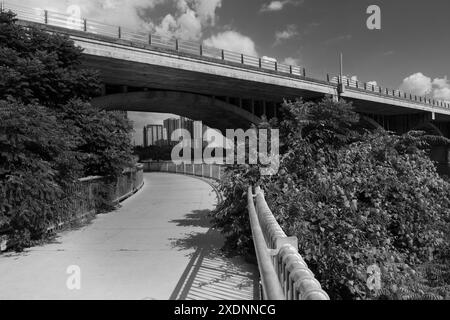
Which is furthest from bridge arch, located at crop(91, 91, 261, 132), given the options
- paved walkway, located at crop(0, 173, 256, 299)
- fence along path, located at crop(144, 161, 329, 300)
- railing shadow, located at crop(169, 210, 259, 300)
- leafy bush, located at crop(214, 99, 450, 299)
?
fence along path, located at crop(144, 161, 329, 300)

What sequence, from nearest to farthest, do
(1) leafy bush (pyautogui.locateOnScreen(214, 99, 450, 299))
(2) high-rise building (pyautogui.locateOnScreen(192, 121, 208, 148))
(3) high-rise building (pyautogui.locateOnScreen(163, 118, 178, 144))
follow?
1. (1) leafy bush (pyautogui.locateOnScreen(214, 99, 450, 299))
2. (2) high-rise building (pyautogui.locateOnScreen(192, 121, 208, 148))
3. (3) high-rise building (pyautogui.locateOnScreen(163, 118, 178, 144))

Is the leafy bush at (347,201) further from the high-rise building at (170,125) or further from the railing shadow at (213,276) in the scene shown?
the high-rise building at (170,125)

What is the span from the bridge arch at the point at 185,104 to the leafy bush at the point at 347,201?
14.4m

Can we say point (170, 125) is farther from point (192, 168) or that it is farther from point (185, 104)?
point (185, 104)

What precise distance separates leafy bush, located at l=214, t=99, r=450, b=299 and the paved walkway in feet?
2.69

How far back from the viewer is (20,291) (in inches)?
162

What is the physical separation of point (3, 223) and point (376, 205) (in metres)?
6.52

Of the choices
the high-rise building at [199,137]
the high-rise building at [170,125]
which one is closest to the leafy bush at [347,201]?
the high-rise building at [199,137]

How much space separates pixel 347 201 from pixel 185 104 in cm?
2271

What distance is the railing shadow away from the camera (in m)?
3.98

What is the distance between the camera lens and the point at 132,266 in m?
5.03

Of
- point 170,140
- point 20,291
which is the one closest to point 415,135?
point 20,291

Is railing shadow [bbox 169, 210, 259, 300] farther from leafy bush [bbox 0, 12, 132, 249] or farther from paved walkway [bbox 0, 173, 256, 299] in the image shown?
leafy bush [bbox 0, 12, 132, 249]

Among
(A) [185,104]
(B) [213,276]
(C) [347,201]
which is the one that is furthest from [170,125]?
(B) [213,276]
